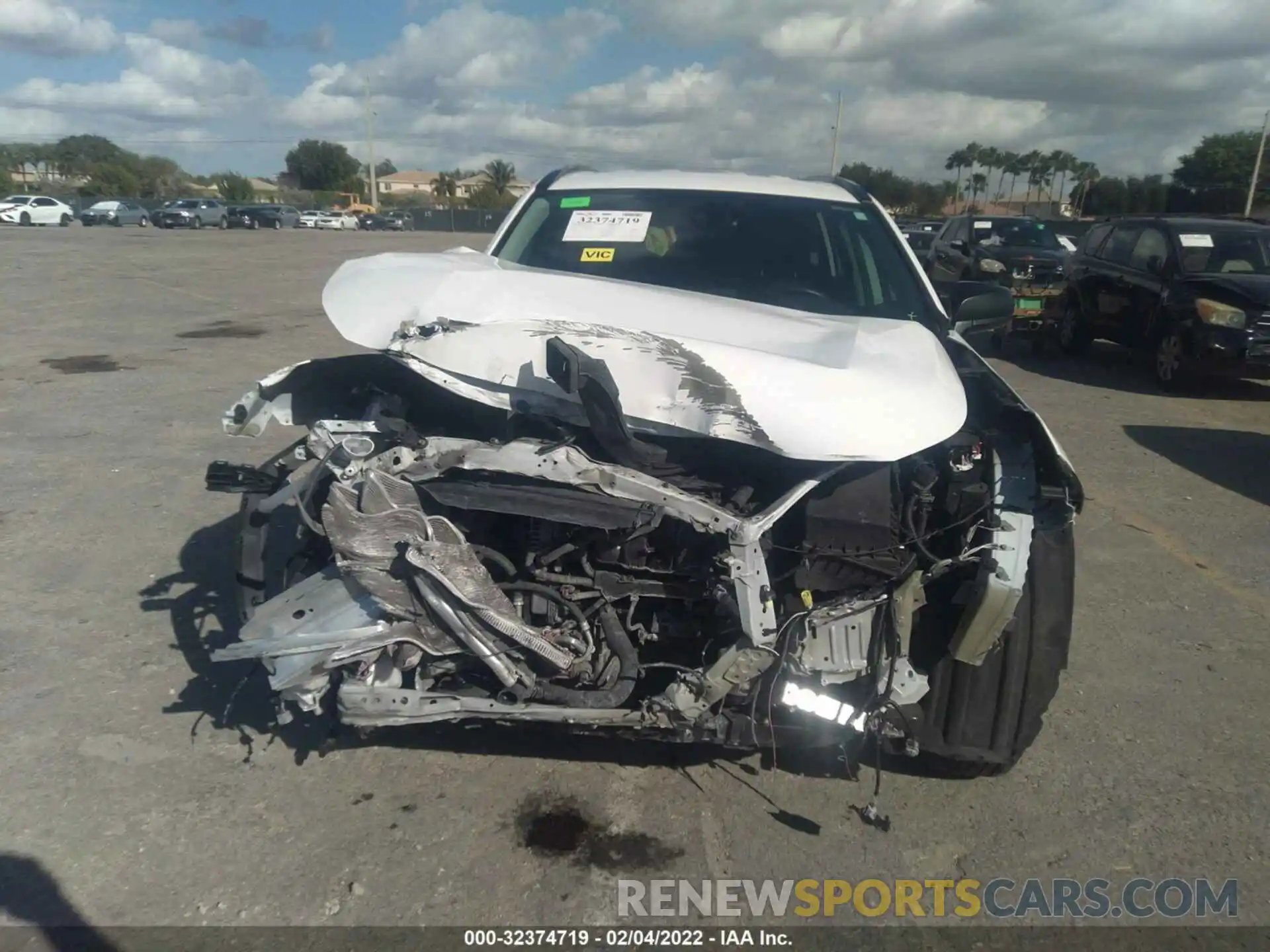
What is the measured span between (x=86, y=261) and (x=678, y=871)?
25033 millimetres

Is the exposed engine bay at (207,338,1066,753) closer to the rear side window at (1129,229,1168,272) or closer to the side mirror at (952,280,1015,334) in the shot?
the side mirror at (952,280,1015,334)

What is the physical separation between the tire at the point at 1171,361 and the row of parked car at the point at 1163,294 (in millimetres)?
12

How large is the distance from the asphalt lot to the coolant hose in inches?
17.5

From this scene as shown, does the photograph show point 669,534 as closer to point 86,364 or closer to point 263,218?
point 86,364

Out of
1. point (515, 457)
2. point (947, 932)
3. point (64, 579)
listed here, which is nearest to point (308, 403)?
point (515, 457)

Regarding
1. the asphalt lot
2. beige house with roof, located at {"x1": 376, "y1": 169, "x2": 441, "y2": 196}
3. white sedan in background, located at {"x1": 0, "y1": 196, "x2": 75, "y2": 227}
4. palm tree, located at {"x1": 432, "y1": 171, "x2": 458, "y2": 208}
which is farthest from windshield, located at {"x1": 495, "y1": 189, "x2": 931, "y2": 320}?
beige house with roof, located at {"x1": 376, "y1": 169, "x2": 441, "y2": 196}

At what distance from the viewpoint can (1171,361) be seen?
33.6ft

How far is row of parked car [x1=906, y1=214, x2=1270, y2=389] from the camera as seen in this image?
945 centimetres

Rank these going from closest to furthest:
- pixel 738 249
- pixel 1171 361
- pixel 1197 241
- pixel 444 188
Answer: pixel 738 249 < pixel 1171 361 < pixel 1197 241 < pixel 444 188

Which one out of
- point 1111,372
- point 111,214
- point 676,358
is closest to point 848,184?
point 676,358

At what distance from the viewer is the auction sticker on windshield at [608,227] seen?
416 centimetres

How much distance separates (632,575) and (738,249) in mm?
1870

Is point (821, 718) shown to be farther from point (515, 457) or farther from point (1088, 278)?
point (1088, 278)
